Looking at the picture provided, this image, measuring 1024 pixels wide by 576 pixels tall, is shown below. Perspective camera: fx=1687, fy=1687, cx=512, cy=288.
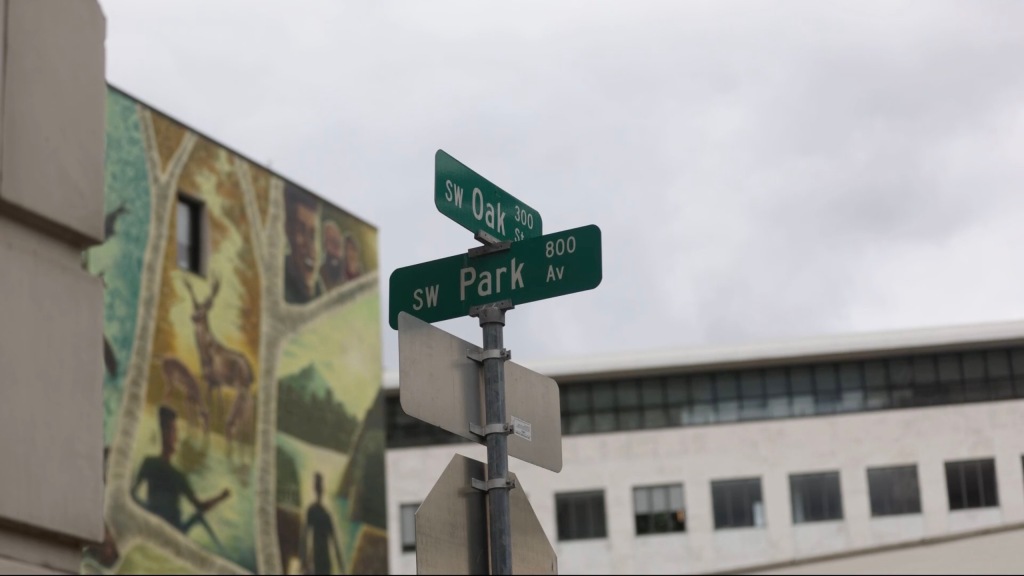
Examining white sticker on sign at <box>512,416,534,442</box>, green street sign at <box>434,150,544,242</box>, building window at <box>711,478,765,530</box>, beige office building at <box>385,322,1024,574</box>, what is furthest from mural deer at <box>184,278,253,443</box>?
white sticker on sign at <box>512,416,534,442</box>

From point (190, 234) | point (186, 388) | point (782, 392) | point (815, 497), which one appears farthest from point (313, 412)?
point (782, 392)

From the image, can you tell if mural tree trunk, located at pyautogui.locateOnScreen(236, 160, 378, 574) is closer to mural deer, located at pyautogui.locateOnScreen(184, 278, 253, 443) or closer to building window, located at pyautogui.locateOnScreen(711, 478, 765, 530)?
mural deer, located at pyautogui.locateOnScreen(184, 278, 253, 443)

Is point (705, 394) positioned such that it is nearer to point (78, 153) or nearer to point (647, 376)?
point (647, 376)

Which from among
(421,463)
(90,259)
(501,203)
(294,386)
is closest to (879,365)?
(421,463)

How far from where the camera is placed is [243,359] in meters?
37.6

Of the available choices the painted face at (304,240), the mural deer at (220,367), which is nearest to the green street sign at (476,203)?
the mural deer at (220,367)

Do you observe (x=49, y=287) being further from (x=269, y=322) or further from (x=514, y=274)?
(x=269, y=322)

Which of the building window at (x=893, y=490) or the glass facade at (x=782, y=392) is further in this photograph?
the glass facade at (x=782, y=392)

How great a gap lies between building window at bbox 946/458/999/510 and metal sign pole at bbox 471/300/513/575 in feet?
168

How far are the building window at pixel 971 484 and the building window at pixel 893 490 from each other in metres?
1.14

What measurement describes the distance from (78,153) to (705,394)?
171 feet

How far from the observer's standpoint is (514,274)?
716cm

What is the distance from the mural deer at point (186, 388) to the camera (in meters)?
34.8

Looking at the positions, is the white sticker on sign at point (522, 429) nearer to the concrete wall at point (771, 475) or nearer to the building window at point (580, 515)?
the concrete wall at point (771, 475)
